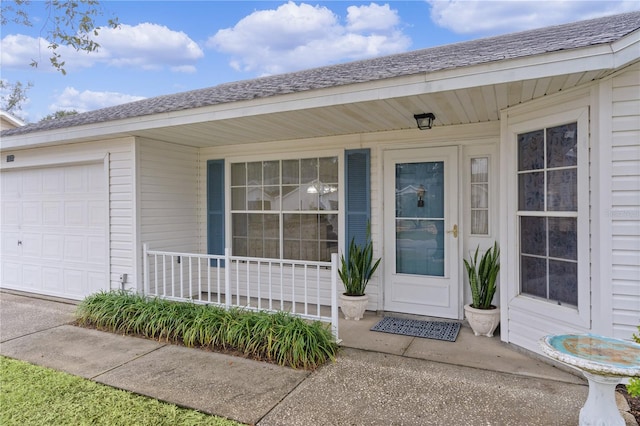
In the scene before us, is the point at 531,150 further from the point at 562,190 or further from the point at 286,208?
the point at 286,208

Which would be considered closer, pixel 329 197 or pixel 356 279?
pixel 356 279

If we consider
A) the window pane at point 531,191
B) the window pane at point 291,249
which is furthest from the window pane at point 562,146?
the window pane at point 291,249

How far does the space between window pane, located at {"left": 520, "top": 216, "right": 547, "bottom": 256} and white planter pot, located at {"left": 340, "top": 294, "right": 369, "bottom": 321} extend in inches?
75.2

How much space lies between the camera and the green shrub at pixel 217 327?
3.46m

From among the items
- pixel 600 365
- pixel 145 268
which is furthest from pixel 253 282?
pixel 600 365

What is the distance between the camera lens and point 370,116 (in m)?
4.10

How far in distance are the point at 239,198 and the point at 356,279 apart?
2.43 m

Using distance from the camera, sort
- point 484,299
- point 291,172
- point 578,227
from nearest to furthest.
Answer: point 578,227 < point 484,299 < point 291,172

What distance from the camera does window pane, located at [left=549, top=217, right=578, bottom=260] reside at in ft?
10.3

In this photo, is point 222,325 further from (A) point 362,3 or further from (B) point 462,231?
(A) point 362,3

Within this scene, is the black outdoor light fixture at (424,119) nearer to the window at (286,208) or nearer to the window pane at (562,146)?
the window pane at (562,146)

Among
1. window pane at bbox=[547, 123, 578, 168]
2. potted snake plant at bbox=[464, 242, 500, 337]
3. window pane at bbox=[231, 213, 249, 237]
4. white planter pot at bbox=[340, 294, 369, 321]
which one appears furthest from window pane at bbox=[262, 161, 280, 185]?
window pane at bbox=[547, 123, 578, 168]

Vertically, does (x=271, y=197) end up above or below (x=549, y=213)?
above

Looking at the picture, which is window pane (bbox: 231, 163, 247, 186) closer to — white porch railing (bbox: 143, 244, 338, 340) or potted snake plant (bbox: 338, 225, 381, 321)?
white porch railing (bbox: 143, 244, 338, 340)
